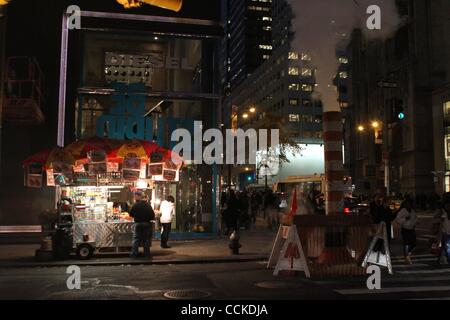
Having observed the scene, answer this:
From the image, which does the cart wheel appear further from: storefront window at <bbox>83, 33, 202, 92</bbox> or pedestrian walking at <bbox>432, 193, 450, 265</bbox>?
pedestrian walking at <bbox>432, 193, 450, 265</bbox>

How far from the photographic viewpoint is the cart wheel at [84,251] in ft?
42.8

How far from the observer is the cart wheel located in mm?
13031

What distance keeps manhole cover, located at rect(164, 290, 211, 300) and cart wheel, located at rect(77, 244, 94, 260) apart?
205 inches

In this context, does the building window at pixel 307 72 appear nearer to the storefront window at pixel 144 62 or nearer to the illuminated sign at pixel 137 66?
the storefront window at pixel 144 62

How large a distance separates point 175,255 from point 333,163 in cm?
564

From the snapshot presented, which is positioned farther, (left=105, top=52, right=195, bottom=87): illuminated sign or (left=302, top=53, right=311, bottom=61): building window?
(left=105, top=52, right=195, bottom=87): illuminated sign

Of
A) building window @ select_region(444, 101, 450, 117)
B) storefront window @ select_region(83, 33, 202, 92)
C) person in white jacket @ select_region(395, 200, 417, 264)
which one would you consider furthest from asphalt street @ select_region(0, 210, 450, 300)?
building window @ select_region(444, 101, 450, 117)

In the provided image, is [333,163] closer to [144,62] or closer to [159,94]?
[159,94]

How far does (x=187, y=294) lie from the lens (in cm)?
834

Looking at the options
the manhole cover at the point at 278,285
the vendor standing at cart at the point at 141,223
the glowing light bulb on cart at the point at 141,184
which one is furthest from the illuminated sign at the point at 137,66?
the manhole cover at the point at 278,285

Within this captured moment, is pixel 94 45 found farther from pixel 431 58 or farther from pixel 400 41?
pixel 400 41

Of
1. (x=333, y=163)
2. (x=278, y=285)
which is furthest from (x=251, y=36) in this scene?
(x=278, y=285)

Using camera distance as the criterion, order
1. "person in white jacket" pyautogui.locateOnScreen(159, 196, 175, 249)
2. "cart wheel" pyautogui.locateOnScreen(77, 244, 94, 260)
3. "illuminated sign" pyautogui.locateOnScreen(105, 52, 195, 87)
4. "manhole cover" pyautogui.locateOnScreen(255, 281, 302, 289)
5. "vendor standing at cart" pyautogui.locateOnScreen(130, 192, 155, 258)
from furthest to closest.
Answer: "illuminated sign" pyautogui.locateOnScreen(105, 52, 195, 87), "person in white jacket" pyautogui.locateOnScreen(159, 196, 175, 249), "vendor standing at cart" pyautogui.locateOnScreen(130, 192, 155, 258), "cart wheel" pyautogui.locateOnScreen(77, 244, 94, 260), "manhole cover" pyautogui.locateOnScreen(255, 281, 302, 289)

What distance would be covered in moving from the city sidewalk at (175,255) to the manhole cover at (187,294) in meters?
→ 4.08
